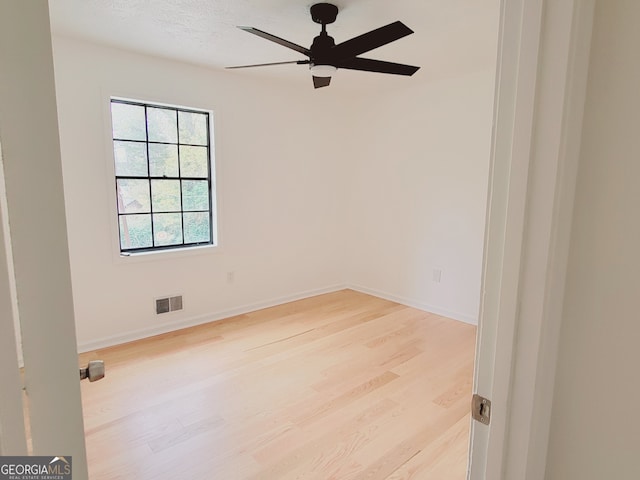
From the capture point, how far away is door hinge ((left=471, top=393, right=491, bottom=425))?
857mm

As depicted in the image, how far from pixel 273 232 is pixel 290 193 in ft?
1.65

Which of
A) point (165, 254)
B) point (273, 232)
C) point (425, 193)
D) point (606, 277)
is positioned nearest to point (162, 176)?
point (165, 254)

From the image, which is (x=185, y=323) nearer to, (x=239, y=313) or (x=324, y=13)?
(x=239, y=313)

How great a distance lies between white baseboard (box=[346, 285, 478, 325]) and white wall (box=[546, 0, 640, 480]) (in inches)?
120

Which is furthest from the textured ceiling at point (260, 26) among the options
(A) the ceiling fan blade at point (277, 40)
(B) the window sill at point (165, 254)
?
(B) the window sill at point (165, 254)

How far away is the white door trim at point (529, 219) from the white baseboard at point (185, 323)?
3226mm

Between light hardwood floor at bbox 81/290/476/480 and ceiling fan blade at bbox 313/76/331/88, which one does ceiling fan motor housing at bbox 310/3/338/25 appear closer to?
ceiling fan blade at bbox 313/76/331/88

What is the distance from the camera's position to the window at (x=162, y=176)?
3.21m

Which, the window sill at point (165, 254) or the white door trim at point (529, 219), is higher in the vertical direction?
the white door trim at point (529, 219)

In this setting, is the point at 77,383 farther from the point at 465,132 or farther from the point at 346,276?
the point at 346,276

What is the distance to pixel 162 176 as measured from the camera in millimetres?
Answer: 3420

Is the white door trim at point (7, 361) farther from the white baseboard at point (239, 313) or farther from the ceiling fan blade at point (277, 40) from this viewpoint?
the white baseboard at point (239, 313)

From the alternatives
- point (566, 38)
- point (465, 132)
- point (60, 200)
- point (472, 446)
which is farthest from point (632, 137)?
point (465, 132)

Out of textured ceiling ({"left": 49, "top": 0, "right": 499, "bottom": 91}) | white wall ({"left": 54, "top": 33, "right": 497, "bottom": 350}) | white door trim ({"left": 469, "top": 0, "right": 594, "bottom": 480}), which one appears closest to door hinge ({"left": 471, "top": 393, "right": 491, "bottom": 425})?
white door trim ({"left": 469, "top": 0, "right": 594, "bottom": 480})
